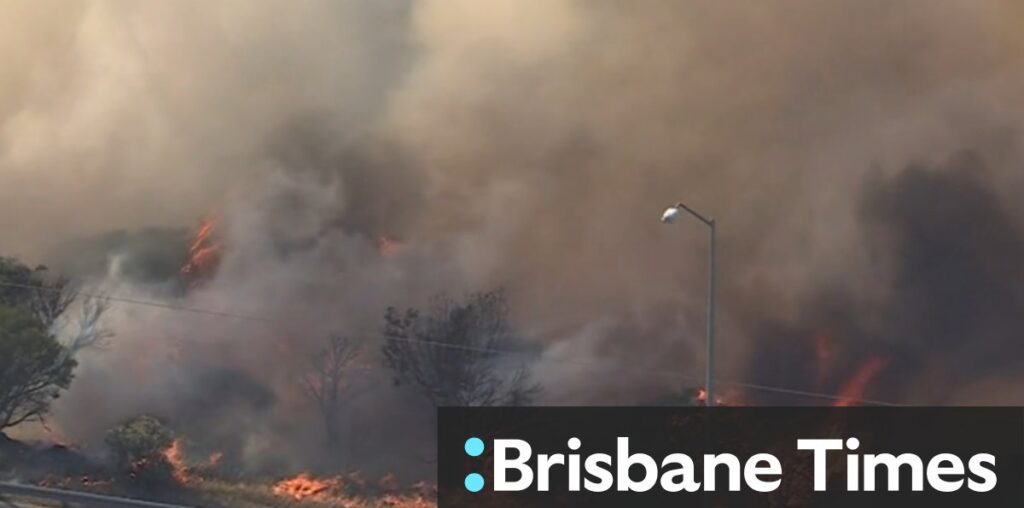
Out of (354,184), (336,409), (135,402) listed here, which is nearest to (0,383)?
(135,402)

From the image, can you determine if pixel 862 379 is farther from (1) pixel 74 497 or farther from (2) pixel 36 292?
(2) pixel 36 292

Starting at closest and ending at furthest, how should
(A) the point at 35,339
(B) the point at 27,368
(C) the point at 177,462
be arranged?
(C) the point at 177,462
(A) the point at 35,339
(B) the point at 27,368

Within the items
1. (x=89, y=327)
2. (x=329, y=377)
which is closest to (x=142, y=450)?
(x=329, y=377)

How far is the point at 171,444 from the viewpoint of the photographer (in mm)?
26125

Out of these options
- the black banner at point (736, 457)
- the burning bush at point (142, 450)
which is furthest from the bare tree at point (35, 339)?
the black banner at point (736, 457)

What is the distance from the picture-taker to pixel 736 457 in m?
23.8

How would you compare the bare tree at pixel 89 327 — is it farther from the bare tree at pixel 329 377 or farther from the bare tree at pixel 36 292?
the bare tree at pixel 329 377

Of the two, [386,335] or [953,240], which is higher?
[953,240]

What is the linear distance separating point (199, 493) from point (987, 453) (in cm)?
1792

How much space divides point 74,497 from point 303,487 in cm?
570

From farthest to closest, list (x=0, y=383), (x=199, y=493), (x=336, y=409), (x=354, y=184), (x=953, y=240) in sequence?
(x=354, y=184), (x=953, y=240), (x=336, y=409), (x=0, y=383), (x=199, y=493)

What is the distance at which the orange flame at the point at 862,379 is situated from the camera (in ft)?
92.3

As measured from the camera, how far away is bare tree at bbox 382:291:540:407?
2725 cm

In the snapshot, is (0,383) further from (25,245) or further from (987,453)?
(987,453)
